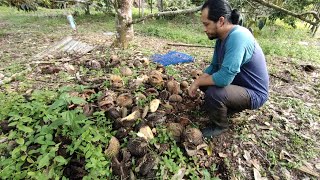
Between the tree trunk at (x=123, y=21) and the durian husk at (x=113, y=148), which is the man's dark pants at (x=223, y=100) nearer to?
the durian husk at (x=113, y=148)

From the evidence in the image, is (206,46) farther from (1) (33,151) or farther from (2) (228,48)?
(1) (33,151)

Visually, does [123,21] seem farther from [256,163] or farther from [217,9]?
[256,163]

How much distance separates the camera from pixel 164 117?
2.77 metres

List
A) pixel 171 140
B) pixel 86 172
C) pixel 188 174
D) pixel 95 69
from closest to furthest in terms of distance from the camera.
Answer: pixel 86 172 → pixel 188 174 → pixel 171 140 → pixel 95 69

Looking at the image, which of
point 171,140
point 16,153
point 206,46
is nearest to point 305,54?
point 206,46

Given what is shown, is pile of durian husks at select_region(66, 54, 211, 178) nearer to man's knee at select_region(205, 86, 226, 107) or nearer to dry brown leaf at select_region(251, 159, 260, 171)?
man's knee at select_region(205, 86, 226, 107)

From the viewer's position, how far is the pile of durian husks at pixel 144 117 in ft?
7.72

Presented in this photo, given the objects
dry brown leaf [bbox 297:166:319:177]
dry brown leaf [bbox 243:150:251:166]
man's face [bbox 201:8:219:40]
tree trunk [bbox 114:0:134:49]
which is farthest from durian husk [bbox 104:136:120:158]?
tree trunk [bbox 114:0:134:49]

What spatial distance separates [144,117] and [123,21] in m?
2.98

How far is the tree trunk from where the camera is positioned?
16.7ft

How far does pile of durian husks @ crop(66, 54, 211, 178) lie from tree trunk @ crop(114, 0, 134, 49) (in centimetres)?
202

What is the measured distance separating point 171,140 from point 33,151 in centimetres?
121

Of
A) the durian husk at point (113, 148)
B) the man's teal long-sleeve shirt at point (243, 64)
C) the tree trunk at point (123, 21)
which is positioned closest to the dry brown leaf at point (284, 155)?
the man's teal long-sleeve shirt at point (243, 64)

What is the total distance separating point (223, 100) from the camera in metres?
2.53
